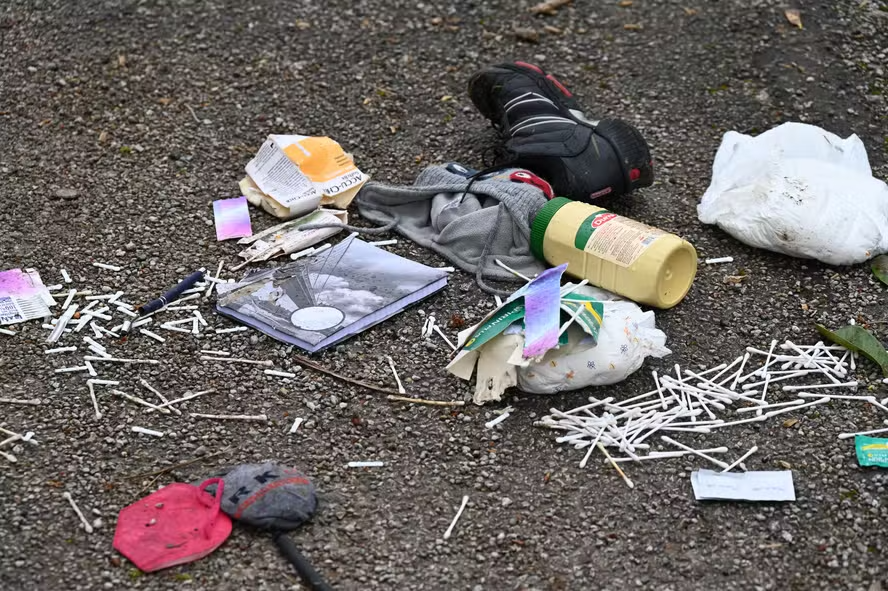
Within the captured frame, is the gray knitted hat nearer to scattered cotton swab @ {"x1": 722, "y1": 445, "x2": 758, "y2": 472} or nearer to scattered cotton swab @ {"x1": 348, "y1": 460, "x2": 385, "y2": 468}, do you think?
scattered cotton swab @ {"x1": 348, "y1": 460, "x2": 385, "y2": 468}

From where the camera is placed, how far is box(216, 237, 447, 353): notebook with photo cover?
323 centimetres

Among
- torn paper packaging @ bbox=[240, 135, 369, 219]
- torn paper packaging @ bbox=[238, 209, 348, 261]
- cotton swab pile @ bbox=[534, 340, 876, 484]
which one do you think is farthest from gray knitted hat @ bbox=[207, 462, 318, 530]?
torn paper packaging @ bbox=[240, 135, 369, 219]

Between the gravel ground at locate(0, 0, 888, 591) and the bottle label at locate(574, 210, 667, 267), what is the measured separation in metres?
0.30

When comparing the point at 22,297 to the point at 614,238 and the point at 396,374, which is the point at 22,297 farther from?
the point at 614,238

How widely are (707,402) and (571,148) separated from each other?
1.17 meters

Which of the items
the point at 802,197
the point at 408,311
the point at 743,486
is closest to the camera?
the point at 743,486

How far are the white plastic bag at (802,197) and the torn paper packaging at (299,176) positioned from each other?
139 cm

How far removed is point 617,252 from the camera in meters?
3.25

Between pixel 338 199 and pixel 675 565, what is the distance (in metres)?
1.99

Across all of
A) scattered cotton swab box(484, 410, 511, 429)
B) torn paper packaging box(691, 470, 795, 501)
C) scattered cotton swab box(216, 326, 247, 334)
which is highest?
scattered cotton swab box(216, 326, 247, 334)

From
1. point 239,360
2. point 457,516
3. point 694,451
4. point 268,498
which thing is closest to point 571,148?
point 694,451

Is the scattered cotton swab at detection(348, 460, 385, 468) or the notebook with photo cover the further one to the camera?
the notebook with photo cover

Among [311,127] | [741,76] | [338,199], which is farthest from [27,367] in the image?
[741,76]

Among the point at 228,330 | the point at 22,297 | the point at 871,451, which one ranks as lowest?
the point at 871,451
